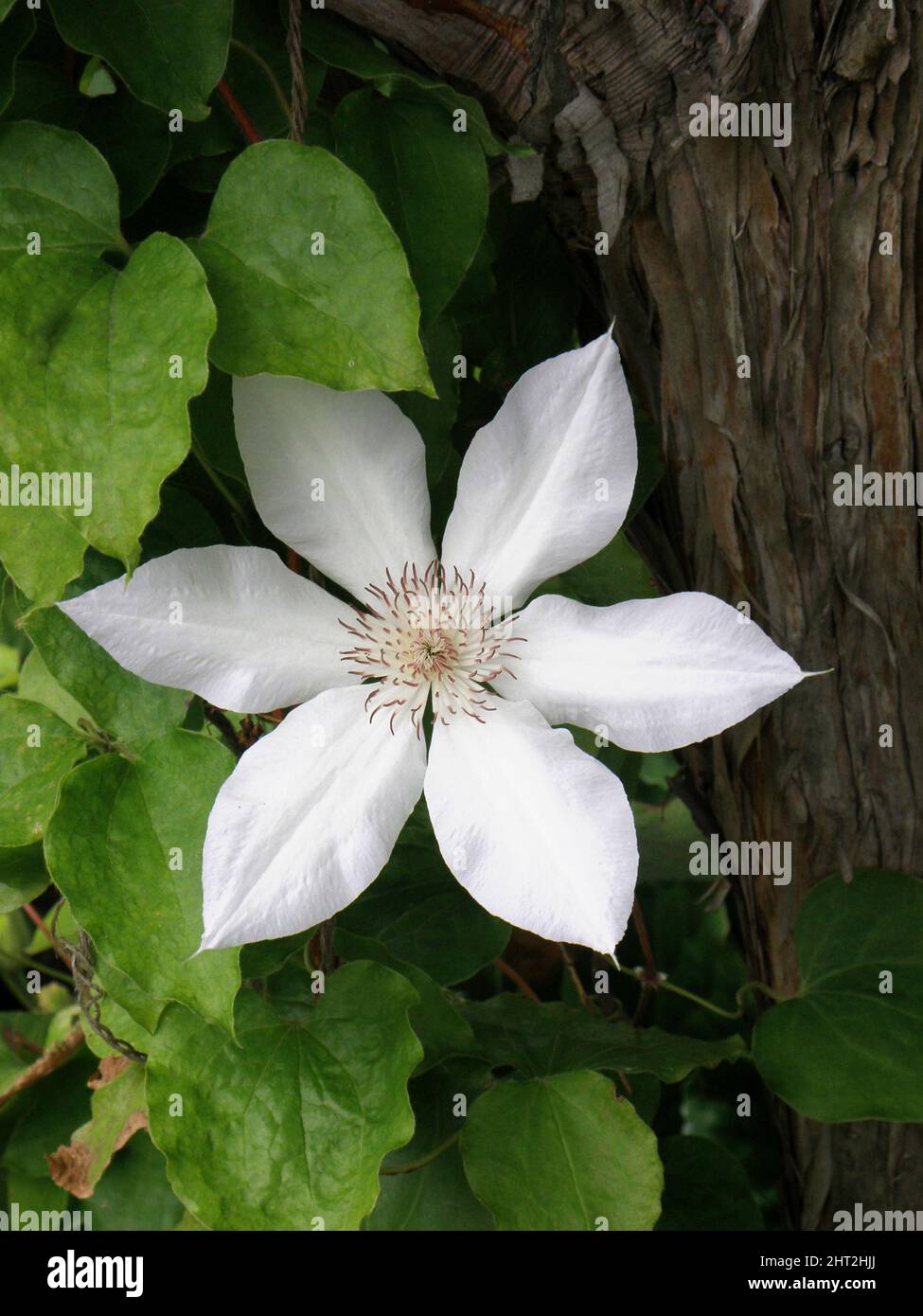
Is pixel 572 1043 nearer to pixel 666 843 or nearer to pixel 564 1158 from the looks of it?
pixel 564 1158

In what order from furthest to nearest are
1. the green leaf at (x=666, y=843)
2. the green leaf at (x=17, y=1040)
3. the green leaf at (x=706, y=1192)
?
the green leaf at (x=666, y=843), the green leaf at (x=17, y=1040), the green leaf at (x=706, y=1192)

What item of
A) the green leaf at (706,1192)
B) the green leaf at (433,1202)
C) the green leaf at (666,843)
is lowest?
the green leaf at (706,1192)

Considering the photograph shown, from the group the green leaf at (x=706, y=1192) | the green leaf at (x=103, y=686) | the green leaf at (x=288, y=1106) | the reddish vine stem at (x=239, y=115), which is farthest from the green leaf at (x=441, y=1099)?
the reddish vine stem at (x=239, y=115)

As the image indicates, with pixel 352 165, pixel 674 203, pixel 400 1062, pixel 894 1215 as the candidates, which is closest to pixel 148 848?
pixel 400 1062

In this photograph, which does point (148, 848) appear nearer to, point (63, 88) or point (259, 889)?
point (259, 889)

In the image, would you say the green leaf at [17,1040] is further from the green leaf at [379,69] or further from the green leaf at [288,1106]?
the green leaf at [379,69]
